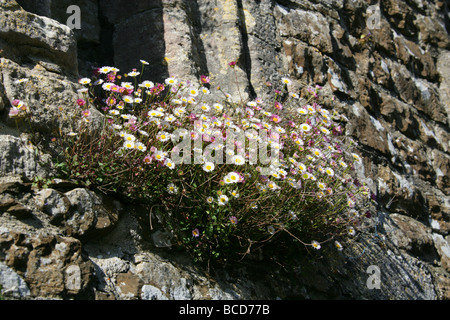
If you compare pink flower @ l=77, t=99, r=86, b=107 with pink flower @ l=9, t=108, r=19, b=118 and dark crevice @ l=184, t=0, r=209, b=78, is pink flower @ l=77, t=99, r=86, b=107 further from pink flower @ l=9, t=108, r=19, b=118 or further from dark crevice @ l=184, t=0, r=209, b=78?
dark crevice @ l=184, t=0, r=209, b=78

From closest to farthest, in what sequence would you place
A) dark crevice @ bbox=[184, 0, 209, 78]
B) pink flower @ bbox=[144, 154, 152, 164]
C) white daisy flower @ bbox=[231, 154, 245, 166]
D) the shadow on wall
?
1. pink flower @ bbox=[144, 154, 152, 164]
2. white daisy flower @ bbox=[231, 154, 245, 166]
3. the shadow on wall
4. dark crevice @ bbox=[184, 0, 209, 78]

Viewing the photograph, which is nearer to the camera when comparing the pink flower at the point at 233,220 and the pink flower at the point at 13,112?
the pink flower at the point at 13,112

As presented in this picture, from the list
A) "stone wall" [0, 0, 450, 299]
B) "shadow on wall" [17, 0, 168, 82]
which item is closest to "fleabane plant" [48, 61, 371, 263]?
"stone wall" [0, 0, 450, 299]

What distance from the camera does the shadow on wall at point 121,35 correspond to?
3.12 m

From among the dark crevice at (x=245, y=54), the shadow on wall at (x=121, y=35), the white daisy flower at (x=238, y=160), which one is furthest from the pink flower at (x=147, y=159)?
the dark crevice at (x=245, y=54)

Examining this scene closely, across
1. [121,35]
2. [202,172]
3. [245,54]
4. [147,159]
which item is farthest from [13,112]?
[245,54]

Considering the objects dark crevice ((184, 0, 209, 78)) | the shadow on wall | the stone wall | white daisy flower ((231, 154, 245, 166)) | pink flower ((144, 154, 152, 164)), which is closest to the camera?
the stone wall

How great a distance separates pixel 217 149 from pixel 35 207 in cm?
92

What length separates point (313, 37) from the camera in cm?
377

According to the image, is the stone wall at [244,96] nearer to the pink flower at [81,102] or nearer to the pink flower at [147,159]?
the pink flower at [81,102]

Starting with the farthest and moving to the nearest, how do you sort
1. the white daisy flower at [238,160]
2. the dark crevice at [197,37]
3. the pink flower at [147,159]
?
the dark crevice at [197,37] → the white daisy flower at [238,160] → the pink flower at [147,159]

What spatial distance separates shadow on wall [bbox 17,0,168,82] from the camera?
3115 millimetres

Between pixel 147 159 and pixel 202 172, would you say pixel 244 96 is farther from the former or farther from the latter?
pixel 147 159

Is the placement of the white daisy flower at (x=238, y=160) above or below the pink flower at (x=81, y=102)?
below
